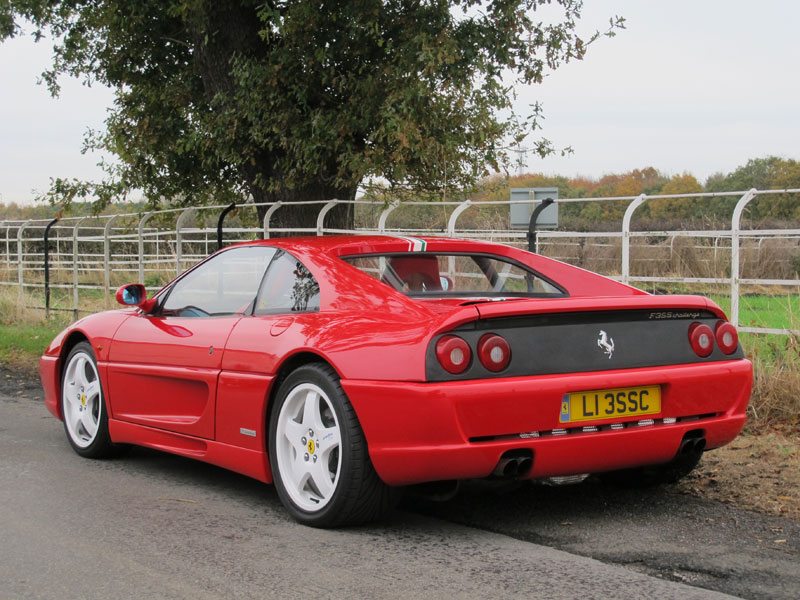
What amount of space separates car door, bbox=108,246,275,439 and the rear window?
2.22ft

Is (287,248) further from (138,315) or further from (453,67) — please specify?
(453,67)

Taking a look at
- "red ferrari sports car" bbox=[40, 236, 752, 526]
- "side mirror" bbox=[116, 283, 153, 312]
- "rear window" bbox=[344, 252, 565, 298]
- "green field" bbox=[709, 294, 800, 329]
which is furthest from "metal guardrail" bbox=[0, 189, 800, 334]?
"side mirror" bbox=[116, 283, 153, 312]

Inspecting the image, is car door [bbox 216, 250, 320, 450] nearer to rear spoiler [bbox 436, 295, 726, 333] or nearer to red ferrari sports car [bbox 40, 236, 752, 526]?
red ferrari sports car [bbox 40, 236, 752, 526]

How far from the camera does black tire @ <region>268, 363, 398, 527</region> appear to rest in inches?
180

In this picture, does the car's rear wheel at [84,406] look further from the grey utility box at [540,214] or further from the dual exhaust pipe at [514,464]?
the grey utility box at [540,214]

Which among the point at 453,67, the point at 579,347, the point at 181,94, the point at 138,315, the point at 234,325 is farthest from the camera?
the point at 181,94

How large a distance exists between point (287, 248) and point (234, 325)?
0.48m

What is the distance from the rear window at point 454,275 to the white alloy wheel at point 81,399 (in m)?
2.19

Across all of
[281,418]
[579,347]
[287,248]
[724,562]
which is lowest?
[724,562]

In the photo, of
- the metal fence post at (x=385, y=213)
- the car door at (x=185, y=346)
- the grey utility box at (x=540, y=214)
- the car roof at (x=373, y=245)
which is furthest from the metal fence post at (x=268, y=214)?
the car roof at (x=373, y=245)

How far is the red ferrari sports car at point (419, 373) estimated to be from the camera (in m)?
4.41

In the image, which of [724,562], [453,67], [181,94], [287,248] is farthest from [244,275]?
[181,94]

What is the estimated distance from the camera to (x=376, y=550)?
14.5 ft

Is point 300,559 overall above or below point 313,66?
below
